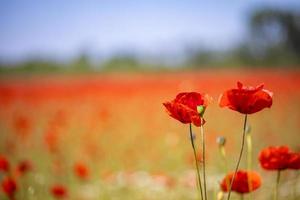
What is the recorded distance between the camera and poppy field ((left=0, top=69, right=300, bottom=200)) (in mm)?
1267

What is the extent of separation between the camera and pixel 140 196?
303 centimetres

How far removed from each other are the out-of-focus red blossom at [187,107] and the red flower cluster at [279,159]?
33cm

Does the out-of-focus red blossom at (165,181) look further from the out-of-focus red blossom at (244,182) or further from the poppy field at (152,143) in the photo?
the out-of-focus red blossom at (244,182)

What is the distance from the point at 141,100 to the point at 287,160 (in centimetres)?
567

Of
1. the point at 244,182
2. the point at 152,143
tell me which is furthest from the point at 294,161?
the point at 152,143

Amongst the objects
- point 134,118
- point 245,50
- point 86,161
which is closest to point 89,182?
point 86,161

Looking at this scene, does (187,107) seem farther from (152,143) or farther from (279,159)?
(152,143)

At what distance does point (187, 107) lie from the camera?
3.43 feet

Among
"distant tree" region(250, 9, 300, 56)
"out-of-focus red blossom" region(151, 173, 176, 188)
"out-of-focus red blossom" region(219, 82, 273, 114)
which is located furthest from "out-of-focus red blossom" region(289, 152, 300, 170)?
"distant tree" region(250, 9, 300, 56)

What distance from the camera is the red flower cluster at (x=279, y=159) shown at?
127cm

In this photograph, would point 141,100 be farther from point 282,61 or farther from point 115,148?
point 282,61

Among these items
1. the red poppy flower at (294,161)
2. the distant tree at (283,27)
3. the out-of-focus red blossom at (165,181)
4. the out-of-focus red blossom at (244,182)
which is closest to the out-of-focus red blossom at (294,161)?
the red poppy flower at (294,161)

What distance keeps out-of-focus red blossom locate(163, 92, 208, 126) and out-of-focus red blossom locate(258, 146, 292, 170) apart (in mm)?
333

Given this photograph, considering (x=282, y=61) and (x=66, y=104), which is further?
(x=282, y=61)
